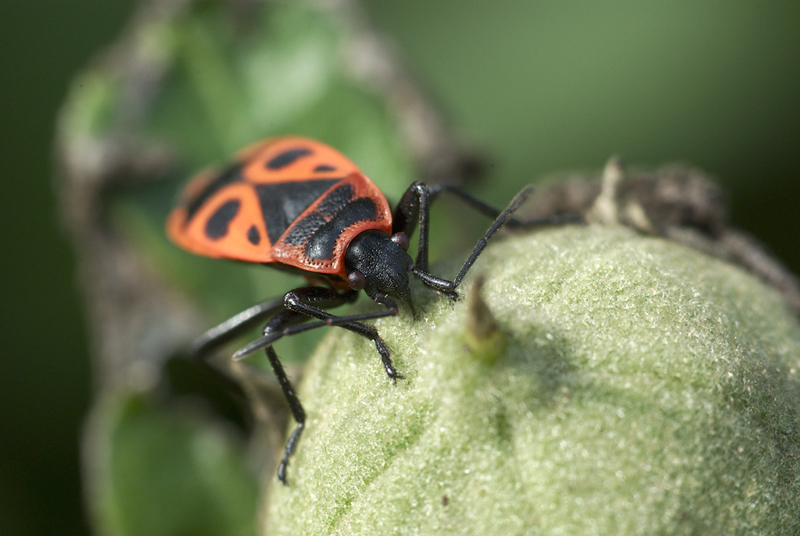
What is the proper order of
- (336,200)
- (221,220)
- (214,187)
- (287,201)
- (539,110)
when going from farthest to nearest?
(539,110) → (214,187) → (221,220) → (287,201) → (336,200)

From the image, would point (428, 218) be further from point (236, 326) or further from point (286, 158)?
point (236, 326)

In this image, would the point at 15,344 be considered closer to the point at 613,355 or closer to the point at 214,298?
the point at 214,298

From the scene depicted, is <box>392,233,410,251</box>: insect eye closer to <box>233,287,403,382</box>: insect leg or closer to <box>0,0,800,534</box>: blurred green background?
<box>233,287,403,382</box>: insect leg

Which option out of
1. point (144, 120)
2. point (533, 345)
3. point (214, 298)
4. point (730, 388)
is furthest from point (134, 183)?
point (730, 388)

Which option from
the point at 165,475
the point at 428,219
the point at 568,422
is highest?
the point at 428,219

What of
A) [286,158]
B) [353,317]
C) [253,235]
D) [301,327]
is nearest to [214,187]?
[286,158]

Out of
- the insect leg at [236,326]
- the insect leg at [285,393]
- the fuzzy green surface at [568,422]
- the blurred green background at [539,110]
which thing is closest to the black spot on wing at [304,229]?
the insect leg at [285,393]
